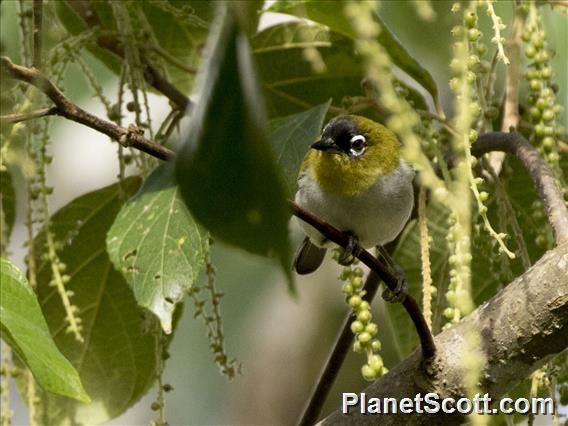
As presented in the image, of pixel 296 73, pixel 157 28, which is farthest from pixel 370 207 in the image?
pixel 157 28

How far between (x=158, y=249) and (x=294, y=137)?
244mm

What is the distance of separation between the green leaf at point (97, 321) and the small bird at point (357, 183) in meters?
0.35

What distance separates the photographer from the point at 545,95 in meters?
1.27

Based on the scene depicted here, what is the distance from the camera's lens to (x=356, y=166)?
190 cm

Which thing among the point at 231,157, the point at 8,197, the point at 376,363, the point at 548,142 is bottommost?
the point at 376,363

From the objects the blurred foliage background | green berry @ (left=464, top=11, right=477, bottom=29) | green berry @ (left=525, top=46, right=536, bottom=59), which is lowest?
the blurred foliage background

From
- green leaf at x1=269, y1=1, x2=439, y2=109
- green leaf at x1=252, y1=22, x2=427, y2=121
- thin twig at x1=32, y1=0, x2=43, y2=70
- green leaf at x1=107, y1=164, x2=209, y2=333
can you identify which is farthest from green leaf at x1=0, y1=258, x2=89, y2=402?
green leaf at x1=252, y1=22, x2=427, y2=121

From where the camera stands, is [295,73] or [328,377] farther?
[295,73]

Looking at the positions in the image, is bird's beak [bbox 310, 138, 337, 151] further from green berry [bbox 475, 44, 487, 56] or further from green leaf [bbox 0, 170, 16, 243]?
green berry [bbox 475, 44, 487, 56]

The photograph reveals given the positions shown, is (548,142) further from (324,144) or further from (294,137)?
(324,144)

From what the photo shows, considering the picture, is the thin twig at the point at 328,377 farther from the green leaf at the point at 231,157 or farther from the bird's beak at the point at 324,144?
the green leaf at the point at 231,157

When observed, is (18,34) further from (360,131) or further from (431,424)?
(431,424)

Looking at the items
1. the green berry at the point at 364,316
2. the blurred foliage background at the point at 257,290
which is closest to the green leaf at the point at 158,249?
the blurred foliage background at the point at 257,290

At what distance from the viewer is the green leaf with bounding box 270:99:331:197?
1.29 m
